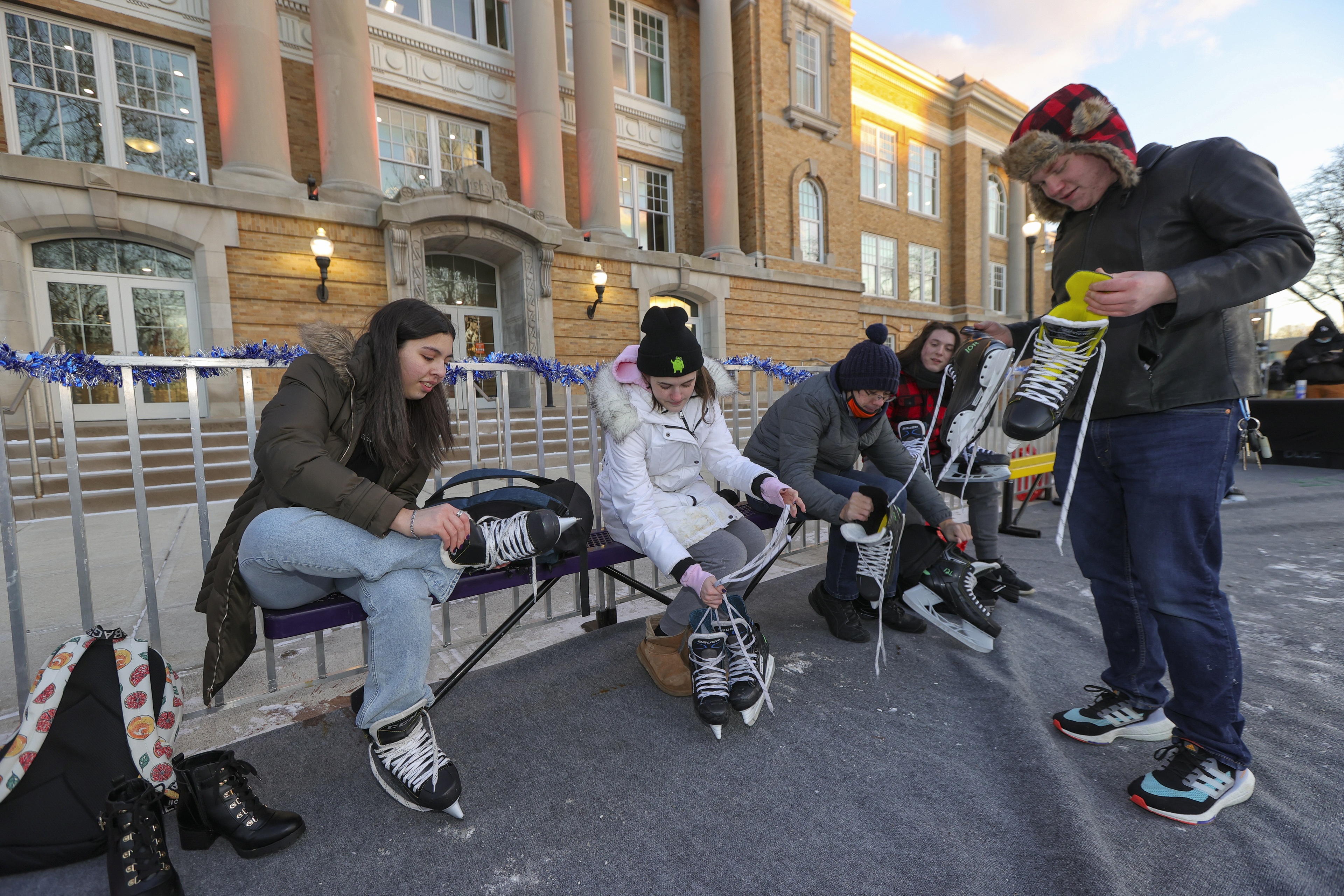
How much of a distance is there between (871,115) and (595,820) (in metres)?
22.6

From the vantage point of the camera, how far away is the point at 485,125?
12.6 metres

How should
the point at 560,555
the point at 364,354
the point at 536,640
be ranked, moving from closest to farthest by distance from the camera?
the point at 364,354, the point at 560,555, the point at 536,640

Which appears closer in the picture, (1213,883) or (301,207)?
(1213,883)

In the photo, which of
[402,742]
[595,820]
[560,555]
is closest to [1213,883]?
[595,820]

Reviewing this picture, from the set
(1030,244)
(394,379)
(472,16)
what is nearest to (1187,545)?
(394,379)

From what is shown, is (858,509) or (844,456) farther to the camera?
(844,456)

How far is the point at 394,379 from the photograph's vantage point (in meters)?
1.89

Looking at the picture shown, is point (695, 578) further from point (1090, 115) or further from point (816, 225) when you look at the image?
point (816, 225)

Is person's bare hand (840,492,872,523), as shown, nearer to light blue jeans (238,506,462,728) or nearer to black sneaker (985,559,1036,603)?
black sneaker (985,559,1036,603)

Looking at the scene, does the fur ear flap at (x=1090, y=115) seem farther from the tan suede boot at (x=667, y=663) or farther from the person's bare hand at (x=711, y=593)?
the tan suede boot at (x=667, y=663)

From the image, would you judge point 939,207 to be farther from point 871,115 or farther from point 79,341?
point 79,341

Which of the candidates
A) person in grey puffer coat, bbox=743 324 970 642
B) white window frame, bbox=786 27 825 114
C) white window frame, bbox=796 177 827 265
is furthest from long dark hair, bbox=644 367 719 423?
white window frame, bbox=786 27 825 114

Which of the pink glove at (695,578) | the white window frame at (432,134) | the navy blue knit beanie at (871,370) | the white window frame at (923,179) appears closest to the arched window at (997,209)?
the white window frame at (923,179)

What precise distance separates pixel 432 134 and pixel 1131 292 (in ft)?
45.8
